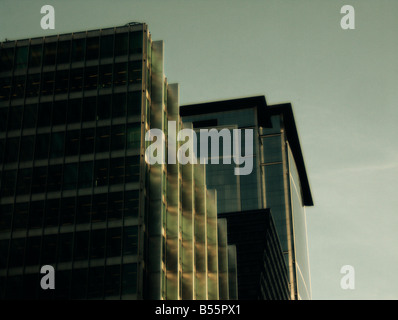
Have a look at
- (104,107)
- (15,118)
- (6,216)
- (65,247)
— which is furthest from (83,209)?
(15,118)

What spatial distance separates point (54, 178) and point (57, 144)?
4.12m

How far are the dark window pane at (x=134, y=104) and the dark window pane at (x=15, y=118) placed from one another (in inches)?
506

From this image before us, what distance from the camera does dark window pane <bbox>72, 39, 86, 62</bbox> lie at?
76.8 meters

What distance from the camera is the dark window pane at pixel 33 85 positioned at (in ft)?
249

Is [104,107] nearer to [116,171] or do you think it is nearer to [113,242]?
[116,171]

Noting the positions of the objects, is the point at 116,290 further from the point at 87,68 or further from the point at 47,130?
the point at 87,68

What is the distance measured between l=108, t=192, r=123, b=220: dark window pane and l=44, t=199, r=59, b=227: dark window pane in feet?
18.9

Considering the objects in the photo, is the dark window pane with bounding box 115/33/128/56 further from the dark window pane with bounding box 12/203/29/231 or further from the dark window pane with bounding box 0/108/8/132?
the dark window pane with bounding box 12/203/29/231

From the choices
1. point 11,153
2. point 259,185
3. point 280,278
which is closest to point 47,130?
point 11,153

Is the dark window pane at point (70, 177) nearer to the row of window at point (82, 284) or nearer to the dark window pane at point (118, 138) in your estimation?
the dark window pane at point (118, 138)

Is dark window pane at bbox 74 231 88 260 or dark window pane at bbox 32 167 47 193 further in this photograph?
dark window pane at bbox 32 167 47 193

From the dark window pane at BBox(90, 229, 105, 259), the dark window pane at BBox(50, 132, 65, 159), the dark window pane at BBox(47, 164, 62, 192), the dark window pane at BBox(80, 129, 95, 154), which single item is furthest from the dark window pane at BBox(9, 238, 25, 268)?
the dark window pane at BBox(80, 129, 95, 154)

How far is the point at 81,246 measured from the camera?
6644 centimetres
